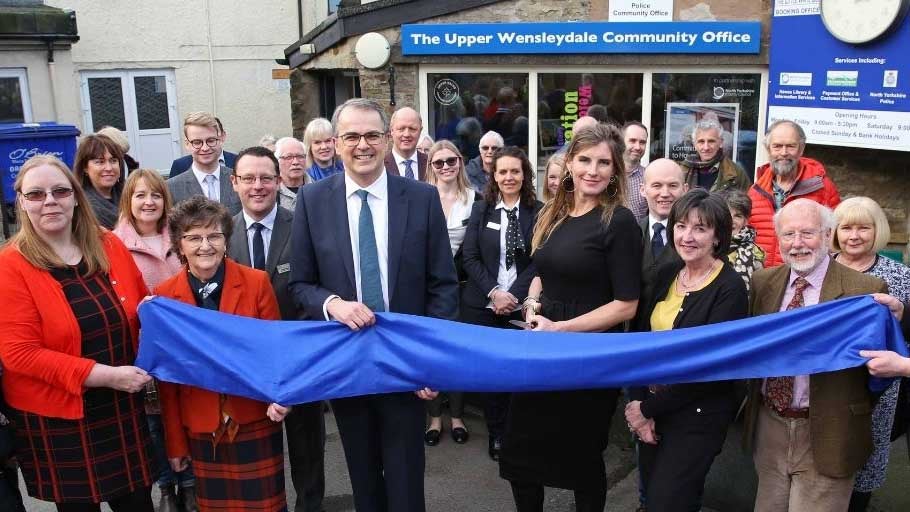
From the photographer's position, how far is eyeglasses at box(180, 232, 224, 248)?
3.52 meters

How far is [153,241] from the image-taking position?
4.30 meters

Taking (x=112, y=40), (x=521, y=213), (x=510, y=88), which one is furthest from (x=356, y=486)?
(x=112, y=40)

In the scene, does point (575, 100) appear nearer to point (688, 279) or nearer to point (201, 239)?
point (688, 279)

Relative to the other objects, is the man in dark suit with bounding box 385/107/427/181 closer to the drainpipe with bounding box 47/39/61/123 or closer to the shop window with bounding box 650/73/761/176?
the shop window with bounding box 650/73/761/176

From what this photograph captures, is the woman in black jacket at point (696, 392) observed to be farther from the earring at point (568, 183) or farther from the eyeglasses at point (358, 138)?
the eyeglasses at point (358, 138)

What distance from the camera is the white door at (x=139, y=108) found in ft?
52.7

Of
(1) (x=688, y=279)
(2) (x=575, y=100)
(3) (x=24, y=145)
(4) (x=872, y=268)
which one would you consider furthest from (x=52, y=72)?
(4) (x=872, y=268)

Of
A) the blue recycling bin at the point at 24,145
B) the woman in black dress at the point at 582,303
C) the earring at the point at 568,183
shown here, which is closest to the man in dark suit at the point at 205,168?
the earring at the point at 568,183

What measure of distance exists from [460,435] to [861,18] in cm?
525

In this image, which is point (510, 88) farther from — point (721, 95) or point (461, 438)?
point (461, 438)

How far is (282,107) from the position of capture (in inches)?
715

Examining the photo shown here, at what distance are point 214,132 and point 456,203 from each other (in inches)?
69.4

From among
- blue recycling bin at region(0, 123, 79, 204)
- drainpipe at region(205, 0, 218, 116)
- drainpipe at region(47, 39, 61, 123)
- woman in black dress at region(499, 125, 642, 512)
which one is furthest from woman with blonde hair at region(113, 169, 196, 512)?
drainpipe at region(205, 0, 218, 116)

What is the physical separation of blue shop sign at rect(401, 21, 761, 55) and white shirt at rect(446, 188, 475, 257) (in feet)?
13.6
